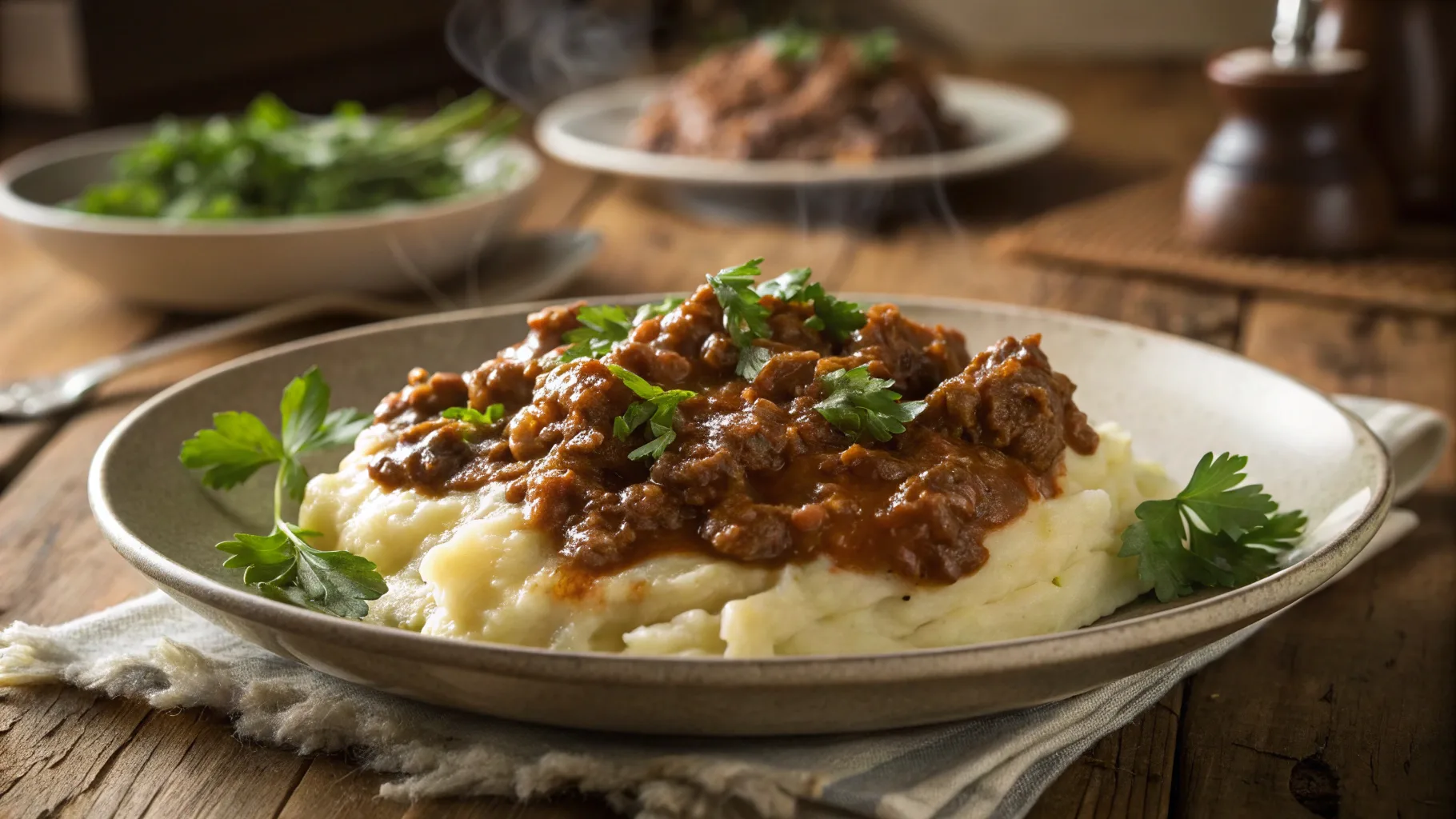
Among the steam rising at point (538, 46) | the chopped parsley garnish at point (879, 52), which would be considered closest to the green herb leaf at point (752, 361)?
the chopped parsley garnish at point (879, 52)

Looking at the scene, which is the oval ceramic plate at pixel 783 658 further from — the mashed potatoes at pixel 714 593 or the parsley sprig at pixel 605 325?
the parsley sprig at pixel 605 325

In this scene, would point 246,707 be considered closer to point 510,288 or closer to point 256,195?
point 510,288

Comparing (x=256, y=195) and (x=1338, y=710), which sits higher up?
(x=1338, y=710)

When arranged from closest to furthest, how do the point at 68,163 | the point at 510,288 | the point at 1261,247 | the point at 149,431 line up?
the point at 149,431, the point at 510,288, the point at 1261,247, the point at 68,163

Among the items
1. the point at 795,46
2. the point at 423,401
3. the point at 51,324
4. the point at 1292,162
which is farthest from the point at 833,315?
the point at 795,46

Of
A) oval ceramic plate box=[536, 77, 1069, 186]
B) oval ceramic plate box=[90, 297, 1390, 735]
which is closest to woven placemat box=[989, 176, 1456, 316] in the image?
oval ceramic plate box=[536, 77, 1069, 186]

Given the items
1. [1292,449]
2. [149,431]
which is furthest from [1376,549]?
[149,431]

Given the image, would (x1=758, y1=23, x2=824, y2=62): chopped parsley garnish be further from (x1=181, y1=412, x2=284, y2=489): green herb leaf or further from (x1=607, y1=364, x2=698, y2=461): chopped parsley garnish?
(x1=607, y1=364, x2=698, y2=461): chopped parsley garnish
